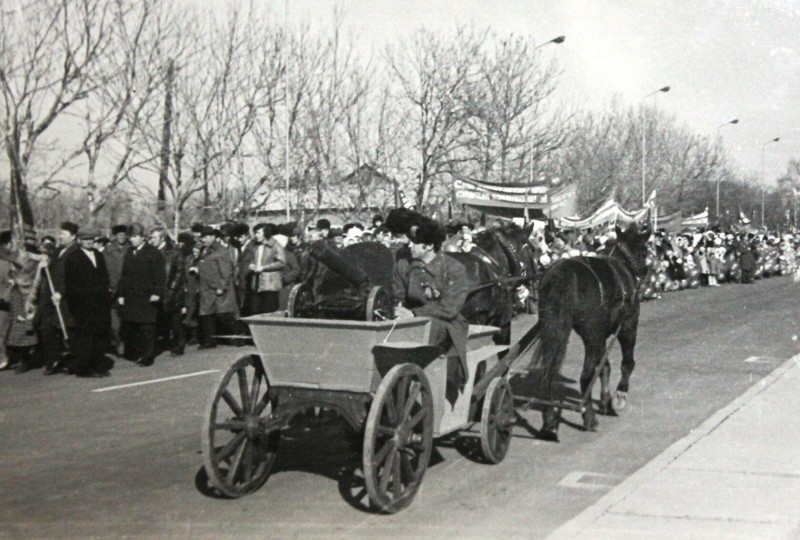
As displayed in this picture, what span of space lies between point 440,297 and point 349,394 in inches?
47.6

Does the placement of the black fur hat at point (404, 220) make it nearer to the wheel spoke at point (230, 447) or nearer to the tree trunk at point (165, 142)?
the wheel spoke at point (230, 447)

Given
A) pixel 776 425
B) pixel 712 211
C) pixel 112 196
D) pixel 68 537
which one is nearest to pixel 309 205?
pixel 112 196

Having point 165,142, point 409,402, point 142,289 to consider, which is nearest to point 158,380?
point 142,289

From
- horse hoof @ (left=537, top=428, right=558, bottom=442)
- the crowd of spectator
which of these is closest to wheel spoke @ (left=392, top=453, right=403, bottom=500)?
horse hoof @ (left=537, top=428, right=558, bottom=442)

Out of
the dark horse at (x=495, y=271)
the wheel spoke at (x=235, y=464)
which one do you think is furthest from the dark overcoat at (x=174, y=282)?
the wheel spoke at (x=235, y=464)

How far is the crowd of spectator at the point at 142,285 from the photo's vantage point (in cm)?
1243

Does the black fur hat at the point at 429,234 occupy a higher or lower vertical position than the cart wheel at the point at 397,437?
higher

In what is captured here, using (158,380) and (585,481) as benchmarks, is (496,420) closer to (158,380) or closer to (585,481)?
(585,481)

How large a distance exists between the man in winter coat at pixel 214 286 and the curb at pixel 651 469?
296 inches

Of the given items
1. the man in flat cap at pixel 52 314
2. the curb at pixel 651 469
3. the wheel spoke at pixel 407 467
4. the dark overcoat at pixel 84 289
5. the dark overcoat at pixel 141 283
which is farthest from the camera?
the dark overcoat at pixel 141 283

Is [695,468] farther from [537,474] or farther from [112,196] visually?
[112,196]

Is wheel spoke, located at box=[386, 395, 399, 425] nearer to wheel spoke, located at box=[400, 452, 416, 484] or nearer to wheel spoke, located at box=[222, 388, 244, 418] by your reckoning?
wheel spoke, located at box=[400, 452, 416, 484]

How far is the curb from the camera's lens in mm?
5797

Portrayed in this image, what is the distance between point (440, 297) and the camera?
7273 mm
